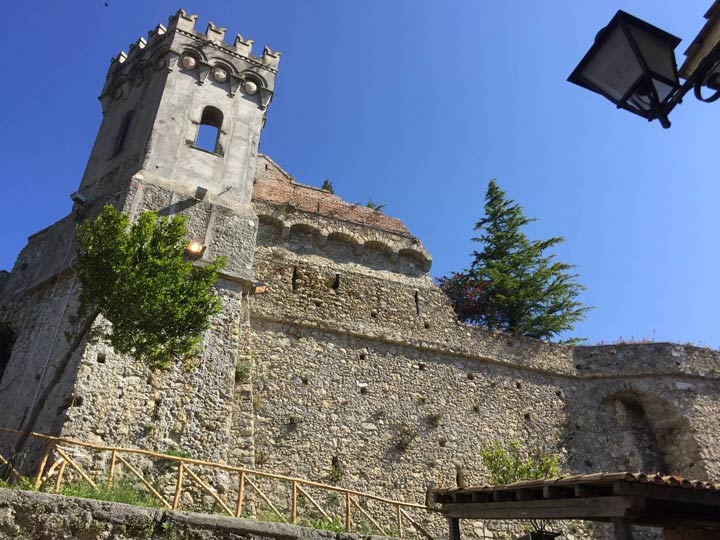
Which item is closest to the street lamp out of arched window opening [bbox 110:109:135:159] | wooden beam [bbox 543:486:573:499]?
wooden beam [bbox 543:486:573:499]

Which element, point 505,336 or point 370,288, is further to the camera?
point 505,336

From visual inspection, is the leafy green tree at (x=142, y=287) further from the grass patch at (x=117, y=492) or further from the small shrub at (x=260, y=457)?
the small shrub at (x=260, y=457)

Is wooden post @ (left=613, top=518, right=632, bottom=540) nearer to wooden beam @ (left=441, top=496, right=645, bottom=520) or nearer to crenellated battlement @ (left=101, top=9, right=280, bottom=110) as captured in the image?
wooden beam @ (left=441, top=496, right=645, bottom=520)

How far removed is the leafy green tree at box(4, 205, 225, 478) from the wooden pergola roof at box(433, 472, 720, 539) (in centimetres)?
552

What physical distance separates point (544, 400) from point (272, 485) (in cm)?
905

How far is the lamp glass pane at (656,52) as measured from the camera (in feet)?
10.8

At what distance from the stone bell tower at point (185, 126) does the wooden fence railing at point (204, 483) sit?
15.9 ft

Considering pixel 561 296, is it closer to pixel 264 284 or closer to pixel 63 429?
pixel 264 284

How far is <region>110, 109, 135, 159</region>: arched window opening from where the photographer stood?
15.2 m

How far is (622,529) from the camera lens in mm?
6840

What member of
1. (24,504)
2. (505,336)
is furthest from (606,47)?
(505,336)

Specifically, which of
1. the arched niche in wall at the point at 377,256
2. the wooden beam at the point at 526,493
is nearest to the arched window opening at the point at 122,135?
the arched niche in wall at the point at 377,256

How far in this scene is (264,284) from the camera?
15.2 meters

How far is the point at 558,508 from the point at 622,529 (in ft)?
3.14
